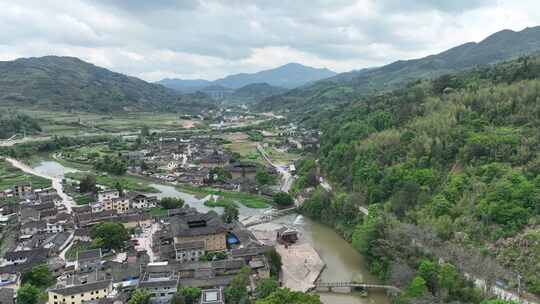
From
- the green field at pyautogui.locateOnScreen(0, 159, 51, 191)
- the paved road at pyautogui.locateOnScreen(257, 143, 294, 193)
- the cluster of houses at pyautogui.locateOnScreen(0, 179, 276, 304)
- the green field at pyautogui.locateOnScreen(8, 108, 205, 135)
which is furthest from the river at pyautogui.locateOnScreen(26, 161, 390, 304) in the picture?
the green field at pyautogui.locateOnScreen(8, 108, 205, 135)

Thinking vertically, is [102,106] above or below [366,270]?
above

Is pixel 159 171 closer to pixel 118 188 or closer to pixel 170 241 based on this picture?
pixel 118 188

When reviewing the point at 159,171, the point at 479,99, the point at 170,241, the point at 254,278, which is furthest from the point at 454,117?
the point at 159,171

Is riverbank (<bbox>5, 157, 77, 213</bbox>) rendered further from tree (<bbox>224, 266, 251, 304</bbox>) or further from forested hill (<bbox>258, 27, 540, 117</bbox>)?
forested hill (<bbox>258, 27, 540, 117</bbox>)

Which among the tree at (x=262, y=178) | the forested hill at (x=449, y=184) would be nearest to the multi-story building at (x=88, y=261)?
the forested hill at (x=449, y=184)

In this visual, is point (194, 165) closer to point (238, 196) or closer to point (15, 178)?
point (238, 196)

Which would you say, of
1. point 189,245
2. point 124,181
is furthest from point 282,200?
point 124,181
